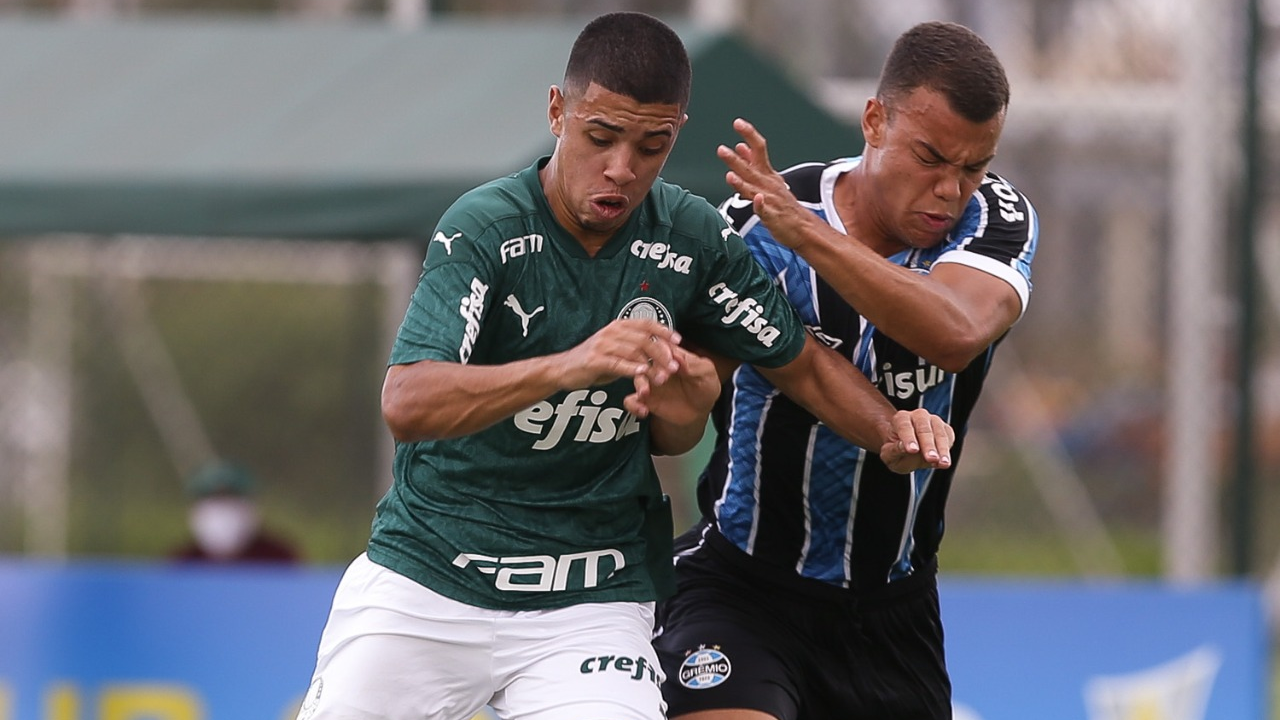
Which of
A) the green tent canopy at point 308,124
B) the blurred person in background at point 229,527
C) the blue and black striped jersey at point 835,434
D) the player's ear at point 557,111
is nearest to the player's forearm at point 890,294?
the blue and black striped jersey at point 835,434

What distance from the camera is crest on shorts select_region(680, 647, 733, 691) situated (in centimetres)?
450

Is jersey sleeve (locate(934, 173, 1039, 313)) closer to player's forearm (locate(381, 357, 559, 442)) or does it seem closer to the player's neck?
the player's neck

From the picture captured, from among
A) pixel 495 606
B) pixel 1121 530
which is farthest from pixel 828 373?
pixel 1121 530

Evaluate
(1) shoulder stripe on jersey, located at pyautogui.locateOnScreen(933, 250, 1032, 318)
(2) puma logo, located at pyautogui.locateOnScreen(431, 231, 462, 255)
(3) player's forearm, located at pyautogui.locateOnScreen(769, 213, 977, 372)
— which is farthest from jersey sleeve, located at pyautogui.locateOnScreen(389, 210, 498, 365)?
(1) shoulder stripe on jersey, located at pyautogui.locateOnScreen(933, 250, 1032, 318)

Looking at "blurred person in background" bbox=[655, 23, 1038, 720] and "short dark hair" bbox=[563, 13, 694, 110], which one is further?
"blurred person in background" bbox=[655, 23, 1038, 720]

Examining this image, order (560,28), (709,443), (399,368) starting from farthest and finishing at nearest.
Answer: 1. (560,28)
2. (709,443)
3. (399,368)

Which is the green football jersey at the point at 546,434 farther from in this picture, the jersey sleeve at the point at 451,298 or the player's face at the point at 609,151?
the player's face at the point at 609,151

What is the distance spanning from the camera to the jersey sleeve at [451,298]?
3848 millimetres

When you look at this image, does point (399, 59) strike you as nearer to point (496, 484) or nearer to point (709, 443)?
point (709, 443)

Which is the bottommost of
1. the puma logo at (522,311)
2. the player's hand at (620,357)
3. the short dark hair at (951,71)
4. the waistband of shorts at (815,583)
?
the waistband of shorts at (815,583)

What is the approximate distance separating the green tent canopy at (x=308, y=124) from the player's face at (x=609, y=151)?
129 inches

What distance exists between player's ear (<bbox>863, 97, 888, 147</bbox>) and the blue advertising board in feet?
10.1

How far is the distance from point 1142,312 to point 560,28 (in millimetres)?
3483

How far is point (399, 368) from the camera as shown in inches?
151
